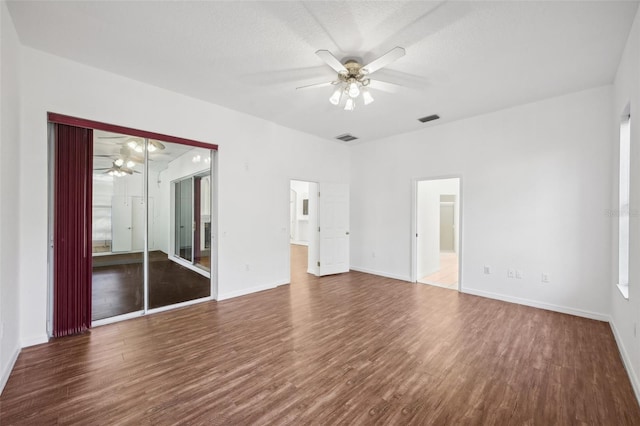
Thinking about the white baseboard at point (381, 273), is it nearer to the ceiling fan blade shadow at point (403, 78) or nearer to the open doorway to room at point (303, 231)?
the open doorway to room at point (303, 231)

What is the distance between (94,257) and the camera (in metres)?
3.27

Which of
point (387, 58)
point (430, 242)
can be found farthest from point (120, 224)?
point (430, 242)

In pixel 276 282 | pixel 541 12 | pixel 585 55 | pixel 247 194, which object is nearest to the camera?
pixel 541 12

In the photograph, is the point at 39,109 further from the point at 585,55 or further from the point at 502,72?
the point at 585,55

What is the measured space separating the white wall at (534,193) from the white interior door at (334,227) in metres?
1.44

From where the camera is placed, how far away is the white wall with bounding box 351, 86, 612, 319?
11.8 feet

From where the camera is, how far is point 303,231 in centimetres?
1155

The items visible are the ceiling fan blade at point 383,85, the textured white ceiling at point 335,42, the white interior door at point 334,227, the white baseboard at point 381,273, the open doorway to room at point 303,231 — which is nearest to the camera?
the textured white ceiling at point 335,42

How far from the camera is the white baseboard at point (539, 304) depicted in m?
3.56

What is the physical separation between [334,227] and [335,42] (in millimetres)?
4068

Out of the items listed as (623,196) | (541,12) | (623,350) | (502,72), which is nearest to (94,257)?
(541,12)

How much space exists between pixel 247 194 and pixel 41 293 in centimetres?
280

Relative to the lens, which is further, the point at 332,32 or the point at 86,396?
the point at 332,32

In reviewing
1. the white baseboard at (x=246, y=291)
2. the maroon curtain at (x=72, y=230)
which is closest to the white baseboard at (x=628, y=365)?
the white baseboard at (x=246, y=291)
